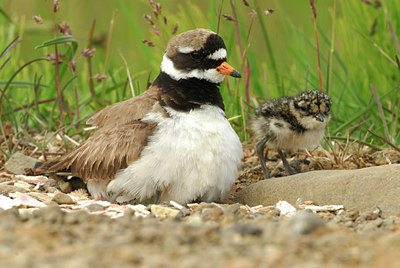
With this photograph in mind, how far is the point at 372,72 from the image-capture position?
22.0ft

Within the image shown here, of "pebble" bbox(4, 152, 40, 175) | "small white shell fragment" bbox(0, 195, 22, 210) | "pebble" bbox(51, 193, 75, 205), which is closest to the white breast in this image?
"pebble" bbox(51, 193, 75, 205)

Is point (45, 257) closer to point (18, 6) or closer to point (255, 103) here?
point (255, 103)

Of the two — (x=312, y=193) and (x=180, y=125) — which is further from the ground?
(x=180, y=125)

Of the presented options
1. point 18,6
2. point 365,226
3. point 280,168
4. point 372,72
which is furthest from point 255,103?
point 18,6

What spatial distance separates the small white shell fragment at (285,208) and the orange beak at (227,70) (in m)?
0.99

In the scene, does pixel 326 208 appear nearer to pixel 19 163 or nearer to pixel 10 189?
pixel 10 189

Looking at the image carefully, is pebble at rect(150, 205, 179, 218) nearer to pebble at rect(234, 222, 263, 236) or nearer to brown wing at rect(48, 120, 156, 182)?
brown wing at rect(48, 120, 156, 182)

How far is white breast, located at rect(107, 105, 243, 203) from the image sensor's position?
4277mm

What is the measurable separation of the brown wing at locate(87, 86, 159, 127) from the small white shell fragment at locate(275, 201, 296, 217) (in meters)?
1.16

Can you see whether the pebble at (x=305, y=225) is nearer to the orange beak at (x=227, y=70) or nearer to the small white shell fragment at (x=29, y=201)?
the small white shell fragment at (x=29, y=201)

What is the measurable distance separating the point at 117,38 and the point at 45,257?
7934 mm

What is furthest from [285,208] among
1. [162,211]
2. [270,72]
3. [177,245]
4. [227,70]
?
[270,72]

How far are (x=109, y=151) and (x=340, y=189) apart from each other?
1662 millimetres

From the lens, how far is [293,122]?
5305 millimetres
